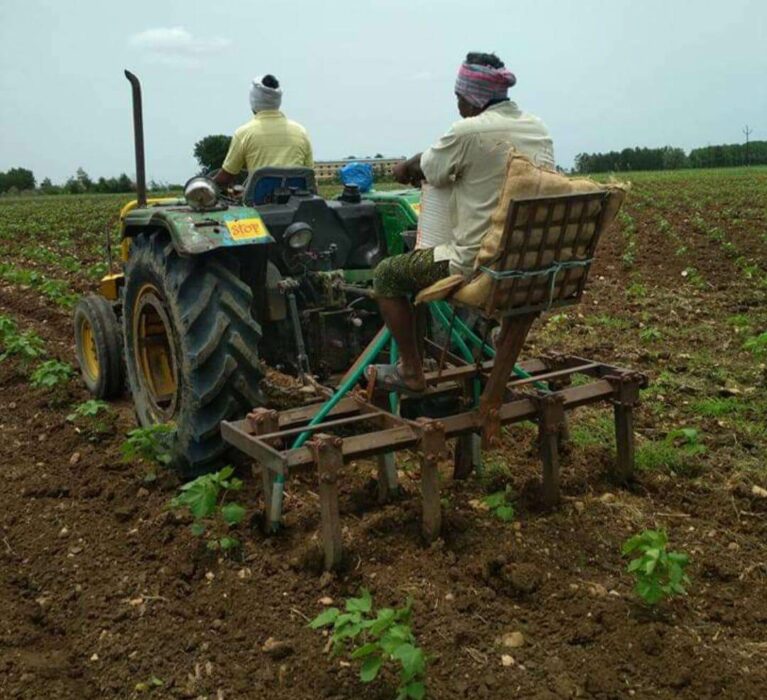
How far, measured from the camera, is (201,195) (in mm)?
4559

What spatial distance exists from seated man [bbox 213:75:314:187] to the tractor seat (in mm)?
708

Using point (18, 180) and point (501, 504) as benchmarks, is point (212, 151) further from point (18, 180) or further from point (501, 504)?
point (18, 180)

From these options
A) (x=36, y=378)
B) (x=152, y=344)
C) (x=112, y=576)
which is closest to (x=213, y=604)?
(x=112, y=576)

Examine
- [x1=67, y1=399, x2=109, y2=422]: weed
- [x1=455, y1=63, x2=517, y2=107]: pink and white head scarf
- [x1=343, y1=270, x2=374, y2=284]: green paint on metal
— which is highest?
[x1=455, y1=63, x2=517, y2=107]: pink and white head scarf

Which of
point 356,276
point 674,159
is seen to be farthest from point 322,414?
point 674,159

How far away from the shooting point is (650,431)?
5266mm

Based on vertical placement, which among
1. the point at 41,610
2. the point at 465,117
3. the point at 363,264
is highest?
the point at 465,117

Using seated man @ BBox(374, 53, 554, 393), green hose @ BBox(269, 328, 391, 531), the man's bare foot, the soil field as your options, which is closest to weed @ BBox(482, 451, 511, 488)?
the soil field

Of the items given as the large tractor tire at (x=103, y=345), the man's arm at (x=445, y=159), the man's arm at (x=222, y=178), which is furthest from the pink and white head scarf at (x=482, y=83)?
the large tractor tire at (x=103, y=345)

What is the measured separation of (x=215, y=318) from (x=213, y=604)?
1374 mm

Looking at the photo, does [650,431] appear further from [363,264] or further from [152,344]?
[152,344]

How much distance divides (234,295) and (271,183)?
3.37 feet

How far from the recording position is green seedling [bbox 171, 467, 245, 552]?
3.74 m

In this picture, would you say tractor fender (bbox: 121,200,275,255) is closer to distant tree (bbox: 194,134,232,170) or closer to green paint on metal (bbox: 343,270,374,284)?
green paint on metal (bbox: 343,270,374,284)
